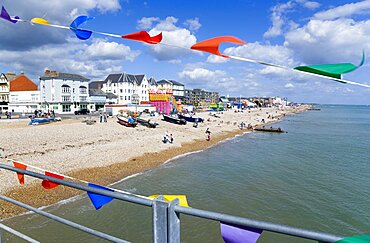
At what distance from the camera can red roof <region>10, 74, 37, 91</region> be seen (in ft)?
196

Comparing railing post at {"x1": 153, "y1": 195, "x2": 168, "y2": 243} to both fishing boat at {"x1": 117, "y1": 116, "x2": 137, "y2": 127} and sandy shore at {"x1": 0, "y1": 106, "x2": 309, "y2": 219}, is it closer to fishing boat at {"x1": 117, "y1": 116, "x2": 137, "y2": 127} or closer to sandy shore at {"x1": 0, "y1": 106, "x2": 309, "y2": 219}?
sandy shore at {"x1": 0, "y1": 106, "x2": 309, "y2": 219}

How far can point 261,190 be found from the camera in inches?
639

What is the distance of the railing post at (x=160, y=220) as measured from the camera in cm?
158

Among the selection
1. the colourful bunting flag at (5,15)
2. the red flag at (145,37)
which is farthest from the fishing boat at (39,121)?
the red flag at (145,37)

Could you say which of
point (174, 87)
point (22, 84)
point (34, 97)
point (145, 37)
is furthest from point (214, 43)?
point (174, 87)

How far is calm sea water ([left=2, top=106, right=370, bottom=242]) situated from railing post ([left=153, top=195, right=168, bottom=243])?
9.39m

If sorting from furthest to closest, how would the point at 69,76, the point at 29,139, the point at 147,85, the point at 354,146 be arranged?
the point at 147,85, the point at 69,76, the point at 354,146, the point at 29,139

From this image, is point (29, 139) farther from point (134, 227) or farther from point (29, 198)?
point (134, 227)

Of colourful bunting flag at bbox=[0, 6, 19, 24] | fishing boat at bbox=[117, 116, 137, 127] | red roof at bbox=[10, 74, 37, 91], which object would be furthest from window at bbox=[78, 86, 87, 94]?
colourful bunting flag at bbox=[0, 6, 19, 24]

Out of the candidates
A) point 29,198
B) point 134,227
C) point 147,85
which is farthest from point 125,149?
point 147,85

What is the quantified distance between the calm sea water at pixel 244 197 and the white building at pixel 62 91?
4124cm

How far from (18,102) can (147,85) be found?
39.6 metres

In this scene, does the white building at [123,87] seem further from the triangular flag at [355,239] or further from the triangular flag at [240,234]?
the triangular flag at [355,239]

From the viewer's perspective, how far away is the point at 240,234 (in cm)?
155
